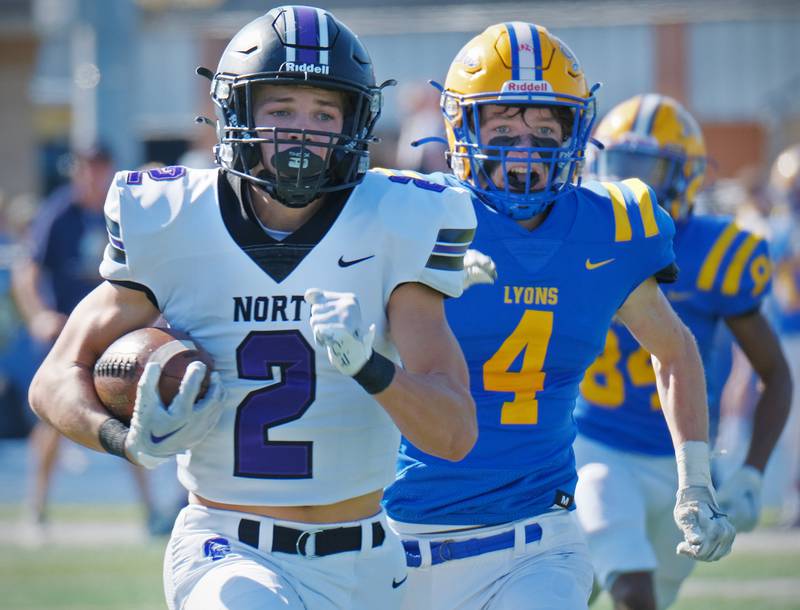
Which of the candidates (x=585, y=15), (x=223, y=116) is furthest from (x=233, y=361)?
(x=585, y=15)

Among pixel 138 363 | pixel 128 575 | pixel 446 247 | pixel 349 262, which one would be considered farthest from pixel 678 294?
pixel 128 575

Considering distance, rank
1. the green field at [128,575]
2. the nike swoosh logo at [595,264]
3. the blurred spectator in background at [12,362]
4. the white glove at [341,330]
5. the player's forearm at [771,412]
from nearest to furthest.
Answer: the white glove at [341,330]
the nike swoosh logo at [595,264]
the player's forearm at [771,412]
the green field at [128,575]
the blurred spectator in background at [12,362]

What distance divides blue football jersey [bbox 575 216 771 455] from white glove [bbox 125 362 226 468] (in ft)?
7.06

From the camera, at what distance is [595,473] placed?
180 inches

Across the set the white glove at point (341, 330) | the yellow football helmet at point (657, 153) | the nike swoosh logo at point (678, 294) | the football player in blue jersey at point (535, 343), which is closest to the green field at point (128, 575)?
the nike swoosh logo at point (678, 294)

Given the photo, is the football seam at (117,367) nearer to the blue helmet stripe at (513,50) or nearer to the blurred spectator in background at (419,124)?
the blue helmet stripe at (513,50)

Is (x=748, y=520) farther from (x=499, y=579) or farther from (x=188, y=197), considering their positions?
(x=188, y=197)

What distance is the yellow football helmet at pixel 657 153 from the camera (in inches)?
192

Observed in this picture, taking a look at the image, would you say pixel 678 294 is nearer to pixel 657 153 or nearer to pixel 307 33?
pixel 657 153

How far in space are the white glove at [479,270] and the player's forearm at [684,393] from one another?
0.64 metres

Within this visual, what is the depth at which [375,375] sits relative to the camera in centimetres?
268

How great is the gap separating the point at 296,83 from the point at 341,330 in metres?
0.69

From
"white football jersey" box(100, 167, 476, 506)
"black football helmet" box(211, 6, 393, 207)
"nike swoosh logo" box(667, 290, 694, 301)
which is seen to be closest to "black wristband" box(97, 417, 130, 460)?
"white football jersey" box(100, 167, 476, 506)

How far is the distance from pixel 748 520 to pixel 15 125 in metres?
15.5
